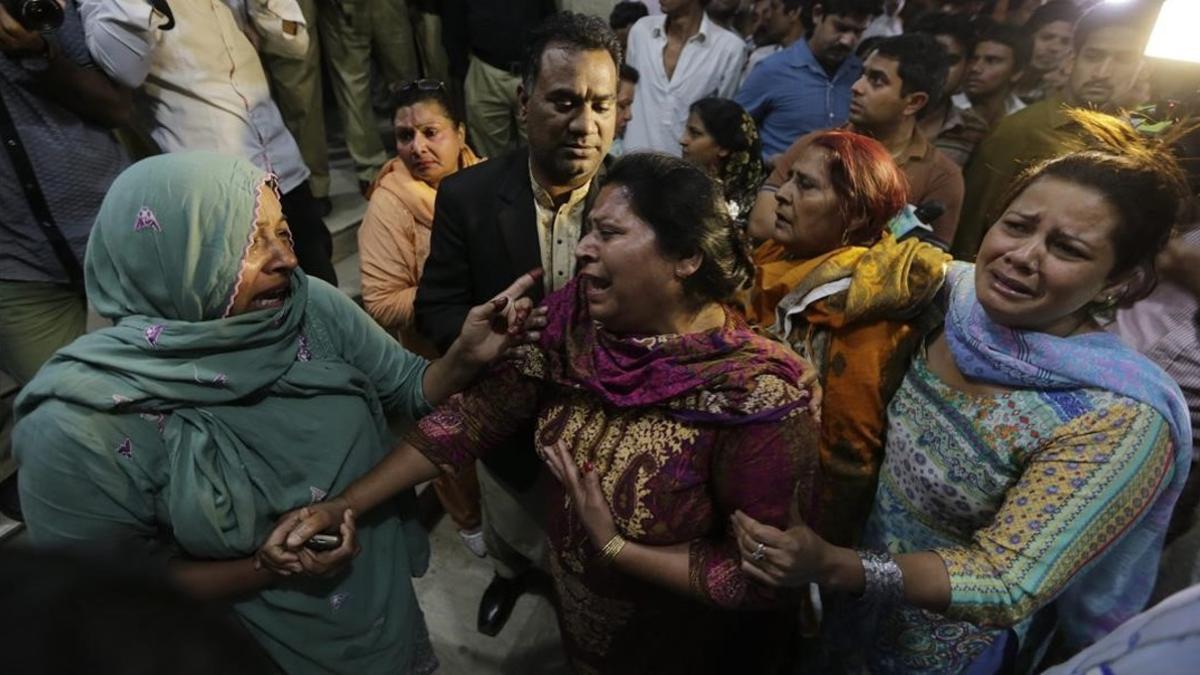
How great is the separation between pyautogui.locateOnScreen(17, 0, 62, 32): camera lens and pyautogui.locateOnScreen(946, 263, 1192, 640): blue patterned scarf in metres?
2.67

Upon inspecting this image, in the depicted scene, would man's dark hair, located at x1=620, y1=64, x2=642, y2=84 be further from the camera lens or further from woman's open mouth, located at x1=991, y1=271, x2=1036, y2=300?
woman's open mouth, located at x1=991, y1=271, x2=1036, y2=300

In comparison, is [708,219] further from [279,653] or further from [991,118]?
[991,118]

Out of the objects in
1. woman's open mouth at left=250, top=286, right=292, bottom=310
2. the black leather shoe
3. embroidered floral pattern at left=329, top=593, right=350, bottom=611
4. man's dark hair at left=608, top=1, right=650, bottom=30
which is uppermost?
man's dark hair at left=608, top=1, right=650, bottom=30

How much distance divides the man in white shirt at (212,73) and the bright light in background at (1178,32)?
132 inches

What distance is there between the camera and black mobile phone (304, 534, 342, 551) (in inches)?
50.9

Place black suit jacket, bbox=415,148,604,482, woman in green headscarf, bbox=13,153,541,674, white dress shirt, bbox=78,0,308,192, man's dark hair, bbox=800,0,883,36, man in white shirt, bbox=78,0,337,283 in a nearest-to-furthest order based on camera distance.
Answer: woman in green headscarf, bbox=13,153,541,674
black suit jacket, bbox=415,148,604,482
man in white shirt, bbox=78,0,337,283
white dress shirt, bbox=78,0,308,192
man's dark hair, bbox=800,0,883,36

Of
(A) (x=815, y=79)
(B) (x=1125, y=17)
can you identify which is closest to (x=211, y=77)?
(A) (x=815, y=79)

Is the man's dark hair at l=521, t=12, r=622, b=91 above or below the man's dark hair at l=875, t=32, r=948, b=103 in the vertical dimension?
above

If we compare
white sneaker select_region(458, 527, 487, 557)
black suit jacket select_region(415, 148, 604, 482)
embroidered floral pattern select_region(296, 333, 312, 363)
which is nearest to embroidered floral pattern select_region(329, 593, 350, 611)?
embroidered floral pattern select_region(296, 333, 312, 363)

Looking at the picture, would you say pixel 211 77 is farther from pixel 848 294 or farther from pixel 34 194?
pixel 848 294

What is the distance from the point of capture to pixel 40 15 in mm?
1838

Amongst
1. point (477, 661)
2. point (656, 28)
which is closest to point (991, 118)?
point (656, 28)

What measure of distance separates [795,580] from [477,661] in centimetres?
176

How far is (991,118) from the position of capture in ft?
12.3
